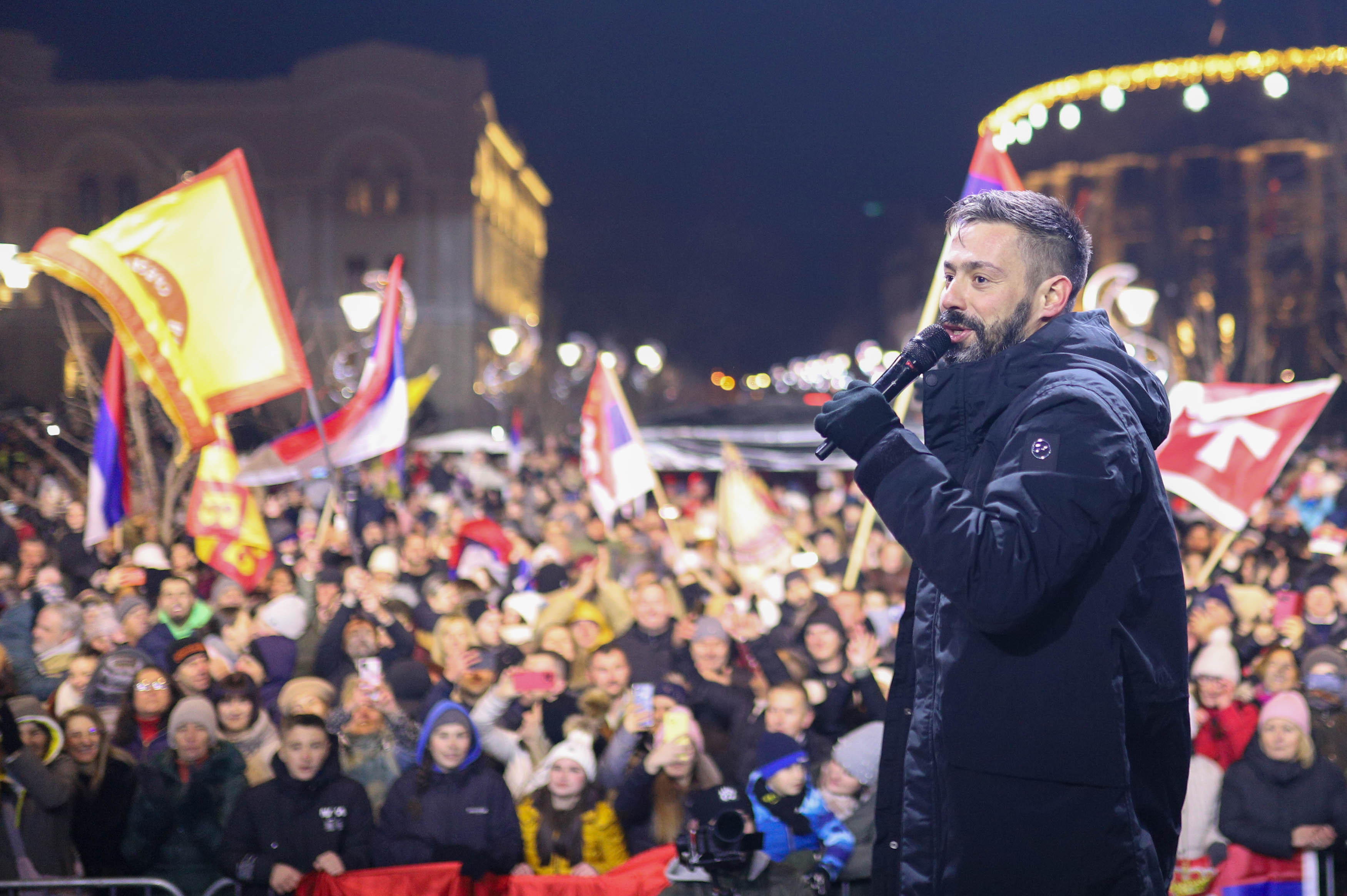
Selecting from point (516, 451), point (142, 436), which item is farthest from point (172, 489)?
point (516, 451)

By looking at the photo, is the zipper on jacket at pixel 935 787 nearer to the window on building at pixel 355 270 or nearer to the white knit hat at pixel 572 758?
the white knit hat at pixel 572 758

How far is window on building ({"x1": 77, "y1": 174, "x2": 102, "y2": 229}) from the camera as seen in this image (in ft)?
151

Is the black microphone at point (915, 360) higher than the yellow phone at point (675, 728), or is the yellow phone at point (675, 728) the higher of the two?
the black microphone at point (915, 360)

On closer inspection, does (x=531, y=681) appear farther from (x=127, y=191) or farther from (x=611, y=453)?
(x=127, y=191)

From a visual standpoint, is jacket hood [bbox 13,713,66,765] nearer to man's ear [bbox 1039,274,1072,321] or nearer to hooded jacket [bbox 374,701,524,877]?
hooded jacket [bbox 374,701,524,877]

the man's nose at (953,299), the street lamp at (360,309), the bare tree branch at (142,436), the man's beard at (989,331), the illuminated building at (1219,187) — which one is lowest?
the man's beard at (989,331)

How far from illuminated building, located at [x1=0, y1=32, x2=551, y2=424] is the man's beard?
40.9m

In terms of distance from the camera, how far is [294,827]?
4934mm

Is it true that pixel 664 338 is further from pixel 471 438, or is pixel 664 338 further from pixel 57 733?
pixel 57 733

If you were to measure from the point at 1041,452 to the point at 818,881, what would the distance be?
2.95m

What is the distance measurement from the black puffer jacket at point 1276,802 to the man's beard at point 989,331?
154 inches

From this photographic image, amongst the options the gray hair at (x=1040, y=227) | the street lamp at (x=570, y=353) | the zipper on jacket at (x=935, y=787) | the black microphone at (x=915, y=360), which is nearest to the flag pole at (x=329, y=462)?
the black microphone at (x=915, y=360)

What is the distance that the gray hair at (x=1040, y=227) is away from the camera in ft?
7.04

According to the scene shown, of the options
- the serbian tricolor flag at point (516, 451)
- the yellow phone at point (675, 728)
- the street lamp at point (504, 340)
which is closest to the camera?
the yellow phone at point (675, 728)
